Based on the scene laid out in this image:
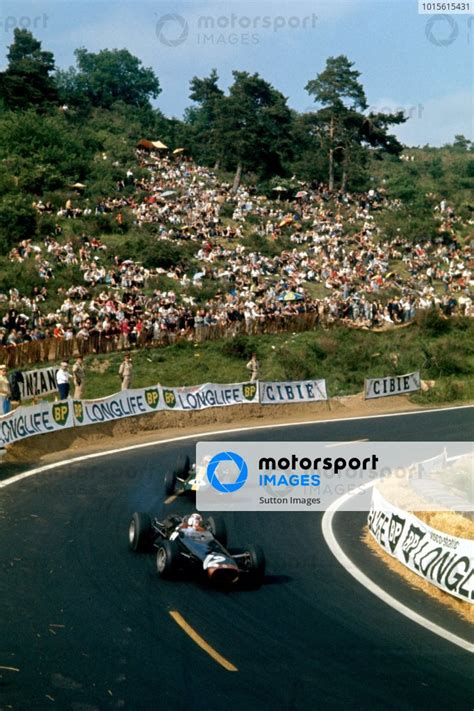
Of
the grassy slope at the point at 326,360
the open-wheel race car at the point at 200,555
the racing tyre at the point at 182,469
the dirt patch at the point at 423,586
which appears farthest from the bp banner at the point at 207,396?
the open-wheel race car at the point at 200,555

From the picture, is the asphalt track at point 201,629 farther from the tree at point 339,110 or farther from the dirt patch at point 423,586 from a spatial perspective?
the tree at point 339,110

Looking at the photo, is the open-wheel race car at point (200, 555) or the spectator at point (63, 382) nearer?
the open-wheel race car at point (200, 555)

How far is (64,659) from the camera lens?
38.9ft

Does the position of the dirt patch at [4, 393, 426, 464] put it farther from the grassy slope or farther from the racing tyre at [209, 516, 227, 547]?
the racing tyre at [209, 516, 227, 547]

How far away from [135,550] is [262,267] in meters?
34.7

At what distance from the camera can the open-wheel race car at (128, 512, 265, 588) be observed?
49.8 feet

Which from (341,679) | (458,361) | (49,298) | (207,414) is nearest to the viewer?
(341,679)

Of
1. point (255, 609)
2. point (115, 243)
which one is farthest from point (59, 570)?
point (115, 243)

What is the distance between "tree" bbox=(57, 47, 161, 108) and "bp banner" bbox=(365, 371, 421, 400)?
74.5m

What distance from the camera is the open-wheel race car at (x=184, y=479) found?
A: 70.8ft

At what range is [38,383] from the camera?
3412cm

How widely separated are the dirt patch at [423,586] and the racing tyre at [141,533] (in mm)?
4432

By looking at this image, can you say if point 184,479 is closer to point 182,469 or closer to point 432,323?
point 182,469

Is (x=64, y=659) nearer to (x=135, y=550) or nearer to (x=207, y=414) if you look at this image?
(x=135, y=550)
